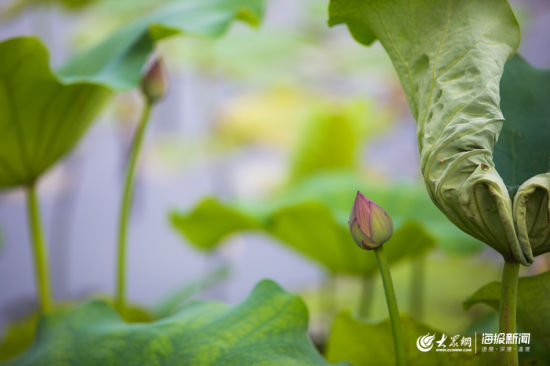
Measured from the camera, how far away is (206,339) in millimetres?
263

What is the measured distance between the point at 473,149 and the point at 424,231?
0.24m

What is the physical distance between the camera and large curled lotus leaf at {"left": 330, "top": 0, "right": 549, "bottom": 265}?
19 centimetres

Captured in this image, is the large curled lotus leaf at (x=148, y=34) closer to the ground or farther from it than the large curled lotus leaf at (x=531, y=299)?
farther from it

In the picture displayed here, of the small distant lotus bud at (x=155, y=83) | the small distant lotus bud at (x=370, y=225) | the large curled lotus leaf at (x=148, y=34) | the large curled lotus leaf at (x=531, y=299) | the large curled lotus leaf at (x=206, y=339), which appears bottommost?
the large curled lotus leaf at (x=206, y=339)

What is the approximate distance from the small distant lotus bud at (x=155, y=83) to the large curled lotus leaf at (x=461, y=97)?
22 centimetres

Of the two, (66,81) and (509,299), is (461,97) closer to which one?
(509,299)

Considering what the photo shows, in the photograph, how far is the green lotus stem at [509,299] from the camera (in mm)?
194

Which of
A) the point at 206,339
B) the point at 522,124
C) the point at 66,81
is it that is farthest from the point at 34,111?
the point at 522,124

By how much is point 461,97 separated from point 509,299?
89 mm

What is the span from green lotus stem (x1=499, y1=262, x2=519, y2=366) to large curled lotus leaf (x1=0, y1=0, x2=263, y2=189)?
262mm

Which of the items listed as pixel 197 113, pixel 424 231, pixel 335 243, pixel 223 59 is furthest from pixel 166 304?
pixel 197 113

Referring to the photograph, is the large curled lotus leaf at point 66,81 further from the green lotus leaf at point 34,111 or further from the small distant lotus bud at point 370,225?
the small distant lotus bud at point 370,225

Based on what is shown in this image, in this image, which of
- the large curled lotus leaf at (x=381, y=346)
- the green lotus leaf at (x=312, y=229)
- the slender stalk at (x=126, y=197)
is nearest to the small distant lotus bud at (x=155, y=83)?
the slender stalk at (x=126, y=197)

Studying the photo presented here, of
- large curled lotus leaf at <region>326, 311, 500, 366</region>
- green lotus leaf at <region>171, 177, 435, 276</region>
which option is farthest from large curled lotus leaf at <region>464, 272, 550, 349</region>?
green lotus leaf at <region>171, 177, 435, 276</region>
